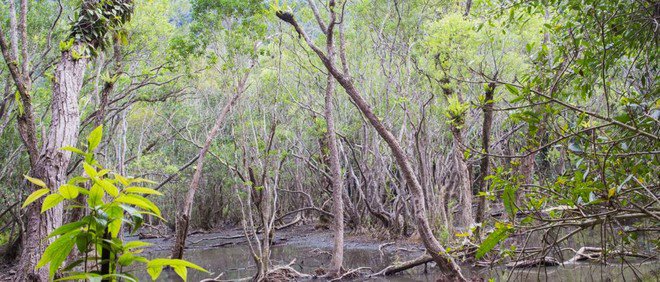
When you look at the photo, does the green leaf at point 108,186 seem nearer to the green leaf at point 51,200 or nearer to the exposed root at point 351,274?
the green leaf at point 51,200

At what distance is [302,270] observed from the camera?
12.2m

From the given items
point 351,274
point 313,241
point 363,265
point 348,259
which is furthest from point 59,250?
point 313,241

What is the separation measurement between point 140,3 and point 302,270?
857 cm

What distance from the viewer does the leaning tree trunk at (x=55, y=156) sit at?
425cm

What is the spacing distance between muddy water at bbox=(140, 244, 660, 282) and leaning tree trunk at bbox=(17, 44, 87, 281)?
489 cm

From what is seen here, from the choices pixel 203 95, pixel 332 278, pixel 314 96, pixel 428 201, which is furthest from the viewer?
pixel 203 95

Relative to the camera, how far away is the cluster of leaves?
488cm

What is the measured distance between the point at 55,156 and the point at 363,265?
29.4 ft

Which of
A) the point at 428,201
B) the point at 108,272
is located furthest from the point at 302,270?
the point at 108,272

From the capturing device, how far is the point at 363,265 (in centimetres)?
1226

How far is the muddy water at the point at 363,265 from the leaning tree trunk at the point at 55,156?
16.0 ft

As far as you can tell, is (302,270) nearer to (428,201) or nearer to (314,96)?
(428,201)

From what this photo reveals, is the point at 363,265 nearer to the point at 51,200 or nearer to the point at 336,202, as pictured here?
the point at 336,202

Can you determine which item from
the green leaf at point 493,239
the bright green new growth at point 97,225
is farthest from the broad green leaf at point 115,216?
the green leaf at point 493,239
